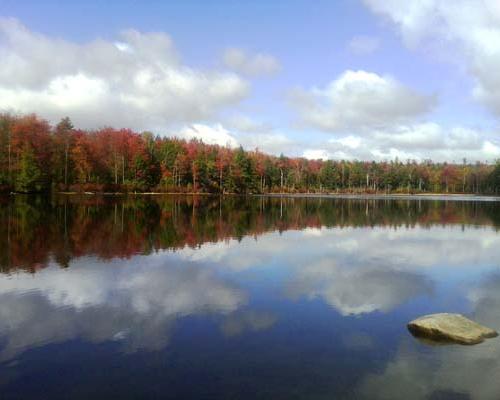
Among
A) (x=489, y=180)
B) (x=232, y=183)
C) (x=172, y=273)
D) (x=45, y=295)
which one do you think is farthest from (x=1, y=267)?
(x=489, y=180)

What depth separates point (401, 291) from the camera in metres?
14.0

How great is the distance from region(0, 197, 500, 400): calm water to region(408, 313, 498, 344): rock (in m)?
0.30

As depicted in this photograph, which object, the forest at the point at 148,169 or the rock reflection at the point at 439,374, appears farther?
the forest at the point at 148,169

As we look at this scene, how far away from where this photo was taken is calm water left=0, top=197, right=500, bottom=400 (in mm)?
7566

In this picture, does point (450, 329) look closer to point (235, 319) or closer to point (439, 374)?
point (439, 374)

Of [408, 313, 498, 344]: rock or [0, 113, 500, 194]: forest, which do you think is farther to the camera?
[0, 113, 500, 194]: forest

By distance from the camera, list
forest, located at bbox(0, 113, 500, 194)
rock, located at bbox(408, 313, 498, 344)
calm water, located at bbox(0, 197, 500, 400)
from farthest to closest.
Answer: forest, located at bbox(0, 113, 500, 194) < rock, located at bbox(408, 313, 498, 344) < calm water, located at bbox(0, 197, 500, 400)

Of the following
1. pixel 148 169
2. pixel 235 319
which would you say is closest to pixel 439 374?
pixel 235 319

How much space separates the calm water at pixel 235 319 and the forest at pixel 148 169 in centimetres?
5572

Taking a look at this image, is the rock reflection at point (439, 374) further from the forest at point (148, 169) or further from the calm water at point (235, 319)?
the forest at point (148, 169)

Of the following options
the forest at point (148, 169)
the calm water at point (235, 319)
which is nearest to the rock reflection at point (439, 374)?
the calm water at point (235, 319)

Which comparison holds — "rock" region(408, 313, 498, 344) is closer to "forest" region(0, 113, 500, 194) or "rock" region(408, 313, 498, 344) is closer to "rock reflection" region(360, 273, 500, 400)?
"rock reflection" region(360, 273, 500, 400)

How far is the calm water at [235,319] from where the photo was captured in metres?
7.57

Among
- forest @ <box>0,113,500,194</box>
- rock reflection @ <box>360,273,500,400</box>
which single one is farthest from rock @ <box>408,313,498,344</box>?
forest @ <box>0,113,500,194</box>
